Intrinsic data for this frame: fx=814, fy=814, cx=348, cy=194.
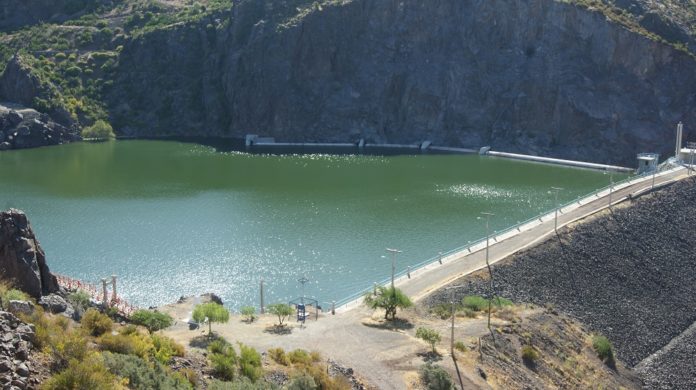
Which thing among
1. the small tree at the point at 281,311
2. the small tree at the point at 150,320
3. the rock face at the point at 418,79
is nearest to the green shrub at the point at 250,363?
the small tree at the point at 150,320

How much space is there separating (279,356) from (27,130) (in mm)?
108880

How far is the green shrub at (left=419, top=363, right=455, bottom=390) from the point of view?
36.5 meters

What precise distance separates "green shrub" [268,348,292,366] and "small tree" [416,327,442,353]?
26.6 ft

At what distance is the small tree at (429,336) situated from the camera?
40750 millimetres

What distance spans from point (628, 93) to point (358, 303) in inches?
3240

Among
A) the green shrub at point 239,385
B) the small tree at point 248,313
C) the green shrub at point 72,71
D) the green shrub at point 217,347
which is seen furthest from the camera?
the green shrub at point 72,71

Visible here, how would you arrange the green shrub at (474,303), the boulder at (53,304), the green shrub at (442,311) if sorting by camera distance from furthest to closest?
the green shrub at (474,303)
the green shrub at (442,311)
the boulder at (53,304)

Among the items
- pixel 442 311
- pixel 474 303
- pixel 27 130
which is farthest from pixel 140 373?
pixel 27 130

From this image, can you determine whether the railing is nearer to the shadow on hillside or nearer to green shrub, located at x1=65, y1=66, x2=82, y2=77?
the shadow on hillside

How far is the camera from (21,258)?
3516 cm

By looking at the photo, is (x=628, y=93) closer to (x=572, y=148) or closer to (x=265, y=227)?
(x=572, y=148)

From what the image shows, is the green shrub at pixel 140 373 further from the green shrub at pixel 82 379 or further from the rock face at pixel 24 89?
the rock face at pixel 24 89

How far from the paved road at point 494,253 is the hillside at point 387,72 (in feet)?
146

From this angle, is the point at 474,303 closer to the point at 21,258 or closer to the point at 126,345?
the point at 126,345
